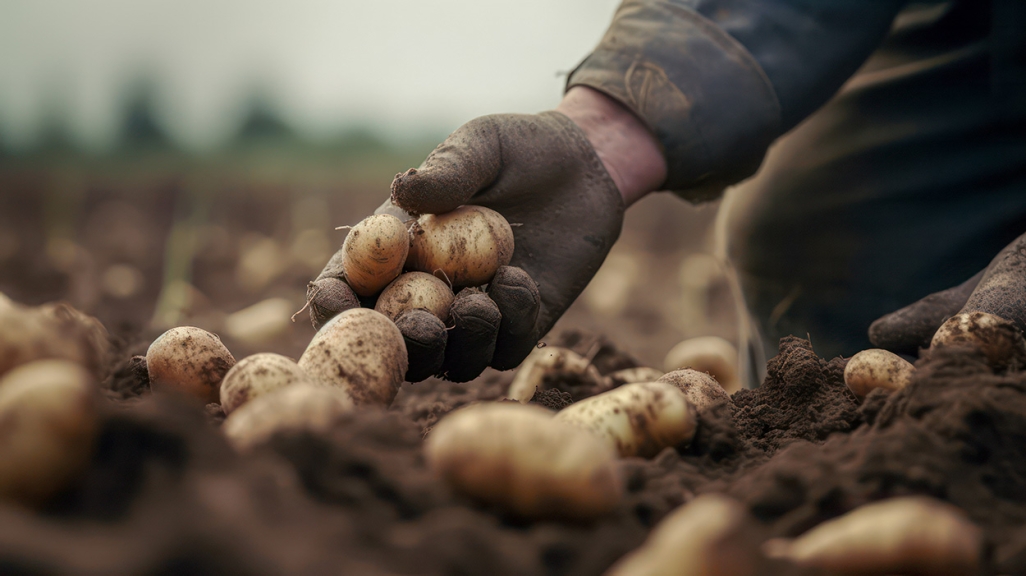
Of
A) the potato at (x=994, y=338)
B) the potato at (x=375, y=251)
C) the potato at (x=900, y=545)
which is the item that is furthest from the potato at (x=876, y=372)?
the potato at (x=375, y=251)

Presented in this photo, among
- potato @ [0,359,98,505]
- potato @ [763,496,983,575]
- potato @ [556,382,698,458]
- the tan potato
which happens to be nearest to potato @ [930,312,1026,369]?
potato @ [556,382,698,458]

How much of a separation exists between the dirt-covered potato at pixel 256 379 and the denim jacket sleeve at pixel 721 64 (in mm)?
1619

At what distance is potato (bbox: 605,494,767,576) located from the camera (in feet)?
2.43

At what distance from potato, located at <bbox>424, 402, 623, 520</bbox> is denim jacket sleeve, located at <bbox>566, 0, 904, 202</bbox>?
6.01ft

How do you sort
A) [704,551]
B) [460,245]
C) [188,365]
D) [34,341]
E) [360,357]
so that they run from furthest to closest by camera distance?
[460,245], [188,365], [360,357], [34,341], [704,551]

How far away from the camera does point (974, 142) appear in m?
2.81

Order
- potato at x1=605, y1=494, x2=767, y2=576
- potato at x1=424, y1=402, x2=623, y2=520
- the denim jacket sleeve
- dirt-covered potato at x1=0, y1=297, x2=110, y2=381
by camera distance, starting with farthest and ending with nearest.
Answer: the denim jacket sleeve < dirt-covered potato at x1=0, y1=297, x2=110, y2=381 < potato at x1=424, y1=402, x2=623, y2=520 < potato at x1=605, y1=494, x2=767, y2=576

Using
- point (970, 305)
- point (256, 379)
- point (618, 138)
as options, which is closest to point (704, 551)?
point (256, 379)

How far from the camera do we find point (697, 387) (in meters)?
1.92

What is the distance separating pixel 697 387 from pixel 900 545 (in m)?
1.09

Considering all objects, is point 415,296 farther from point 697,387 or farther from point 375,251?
point 697,387

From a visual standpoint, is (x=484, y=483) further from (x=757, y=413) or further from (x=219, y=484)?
(x=757, y=413)

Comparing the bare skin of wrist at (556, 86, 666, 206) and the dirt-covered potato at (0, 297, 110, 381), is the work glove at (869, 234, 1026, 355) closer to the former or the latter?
the bare skin of wrist at (556, 86, 666, 206)

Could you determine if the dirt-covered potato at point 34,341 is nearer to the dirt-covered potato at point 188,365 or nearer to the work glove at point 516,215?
the dirt-covered potato at point 188,365
